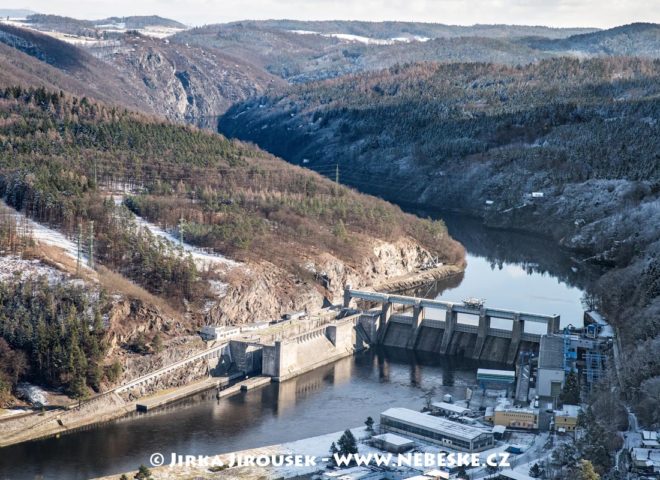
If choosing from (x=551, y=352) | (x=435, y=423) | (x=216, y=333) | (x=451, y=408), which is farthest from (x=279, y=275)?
(x=435, y=423)

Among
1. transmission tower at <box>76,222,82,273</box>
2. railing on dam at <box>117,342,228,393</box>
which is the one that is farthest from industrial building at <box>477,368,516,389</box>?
transmission tower at <box>76,222,82,273</box>

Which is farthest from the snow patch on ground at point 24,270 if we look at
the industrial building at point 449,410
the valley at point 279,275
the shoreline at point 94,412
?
the industrial building at point 449,410

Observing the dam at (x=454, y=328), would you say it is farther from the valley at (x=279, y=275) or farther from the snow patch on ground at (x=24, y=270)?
the snow patch on ground at (x=24, y=270)

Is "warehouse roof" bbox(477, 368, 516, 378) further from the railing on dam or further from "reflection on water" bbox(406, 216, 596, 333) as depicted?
the railing on dam

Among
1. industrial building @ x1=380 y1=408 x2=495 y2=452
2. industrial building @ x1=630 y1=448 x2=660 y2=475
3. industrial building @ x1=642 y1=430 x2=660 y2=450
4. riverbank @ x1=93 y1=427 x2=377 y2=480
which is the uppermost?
industrial building @ x1=642 y1=430 x2=660 y2=450

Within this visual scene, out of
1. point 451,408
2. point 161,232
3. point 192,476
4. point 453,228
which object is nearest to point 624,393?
point 451,408

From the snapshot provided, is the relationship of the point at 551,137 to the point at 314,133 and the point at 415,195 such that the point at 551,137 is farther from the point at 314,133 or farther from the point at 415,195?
the point at 314,133
